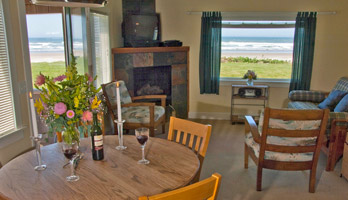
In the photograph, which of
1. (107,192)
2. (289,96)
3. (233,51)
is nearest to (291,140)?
(107,192)

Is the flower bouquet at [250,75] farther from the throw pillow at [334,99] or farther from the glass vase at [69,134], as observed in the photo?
the glass vase at [69,134]

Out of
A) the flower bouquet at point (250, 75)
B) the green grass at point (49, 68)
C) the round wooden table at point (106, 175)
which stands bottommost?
the round wooden table at point (106, 175)

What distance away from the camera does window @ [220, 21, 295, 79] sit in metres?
5.29

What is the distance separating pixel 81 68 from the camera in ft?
12.3

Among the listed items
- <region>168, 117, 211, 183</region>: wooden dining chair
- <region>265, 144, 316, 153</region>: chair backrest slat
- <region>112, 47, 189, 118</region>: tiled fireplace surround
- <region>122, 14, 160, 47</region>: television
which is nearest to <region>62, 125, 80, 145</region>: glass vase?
<region>168, 117, 211, 183</region>: wooden dining chair

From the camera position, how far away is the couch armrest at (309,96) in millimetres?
4852

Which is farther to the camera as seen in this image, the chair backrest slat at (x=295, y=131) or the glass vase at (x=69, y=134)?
the chair backrest slat at (x=295, y=131)

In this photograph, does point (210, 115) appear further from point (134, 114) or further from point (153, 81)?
point (134, 114)

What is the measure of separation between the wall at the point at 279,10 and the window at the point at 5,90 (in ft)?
10.3

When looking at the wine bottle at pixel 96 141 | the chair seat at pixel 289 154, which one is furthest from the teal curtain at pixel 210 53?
the wine bottle at pixel 96 141

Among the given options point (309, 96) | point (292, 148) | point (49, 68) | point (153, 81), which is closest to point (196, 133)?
point (292, 148)

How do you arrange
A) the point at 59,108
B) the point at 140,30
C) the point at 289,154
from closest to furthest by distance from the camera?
the point at 59,108 → the point at 289,154 → the point at 140,30

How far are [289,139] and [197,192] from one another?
1.76 metres

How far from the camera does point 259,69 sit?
5.53m
